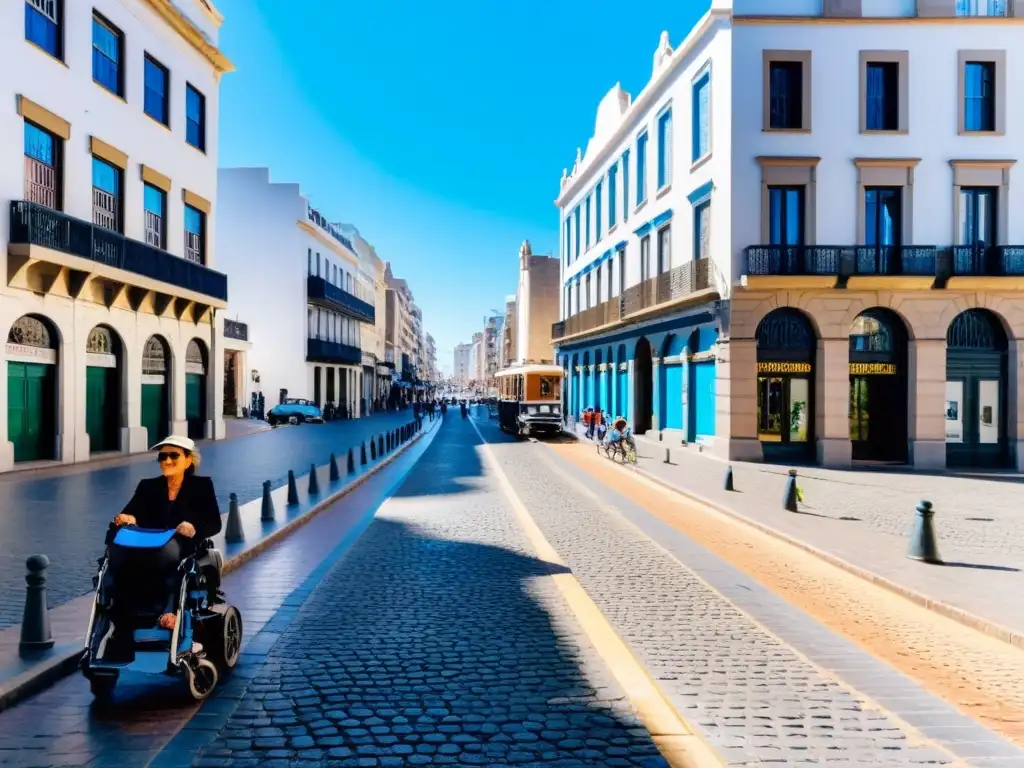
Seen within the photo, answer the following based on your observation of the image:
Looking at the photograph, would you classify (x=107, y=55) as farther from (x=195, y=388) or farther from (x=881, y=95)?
(x=881, y=95)

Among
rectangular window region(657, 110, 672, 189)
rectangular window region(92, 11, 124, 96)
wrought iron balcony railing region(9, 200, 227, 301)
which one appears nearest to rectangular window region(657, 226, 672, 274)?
rectangular window region(657, 110, 672, 189)

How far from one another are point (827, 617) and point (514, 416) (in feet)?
97.0

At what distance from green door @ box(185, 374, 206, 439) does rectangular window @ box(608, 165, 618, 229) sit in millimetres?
18827

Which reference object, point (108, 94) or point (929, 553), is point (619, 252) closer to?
point (108, 94)

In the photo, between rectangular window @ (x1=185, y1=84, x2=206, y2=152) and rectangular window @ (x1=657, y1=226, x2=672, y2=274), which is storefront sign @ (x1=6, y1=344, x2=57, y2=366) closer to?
rectangular window @ (x1=185, y1=84, x2=206, y2=152)

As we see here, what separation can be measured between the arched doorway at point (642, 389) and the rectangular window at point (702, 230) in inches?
307

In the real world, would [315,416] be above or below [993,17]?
below

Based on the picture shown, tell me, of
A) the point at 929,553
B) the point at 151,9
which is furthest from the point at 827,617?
the point at 151,9

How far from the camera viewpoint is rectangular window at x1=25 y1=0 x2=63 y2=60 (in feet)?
57.5

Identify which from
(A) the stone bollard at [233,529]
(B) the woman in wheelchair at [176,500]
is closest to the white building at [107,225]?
(A) the stone bollard at [233,529]

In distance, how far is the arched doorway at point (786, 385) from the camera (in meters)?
22.0

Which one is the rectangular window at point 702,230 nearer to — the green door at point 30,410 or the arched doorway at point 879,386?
the arched doorway at point 879,386

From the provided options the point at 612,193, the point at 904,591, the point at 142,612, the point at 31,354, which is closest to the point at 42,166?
the point at 31,354

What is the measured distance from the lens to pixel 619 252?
33.7m
